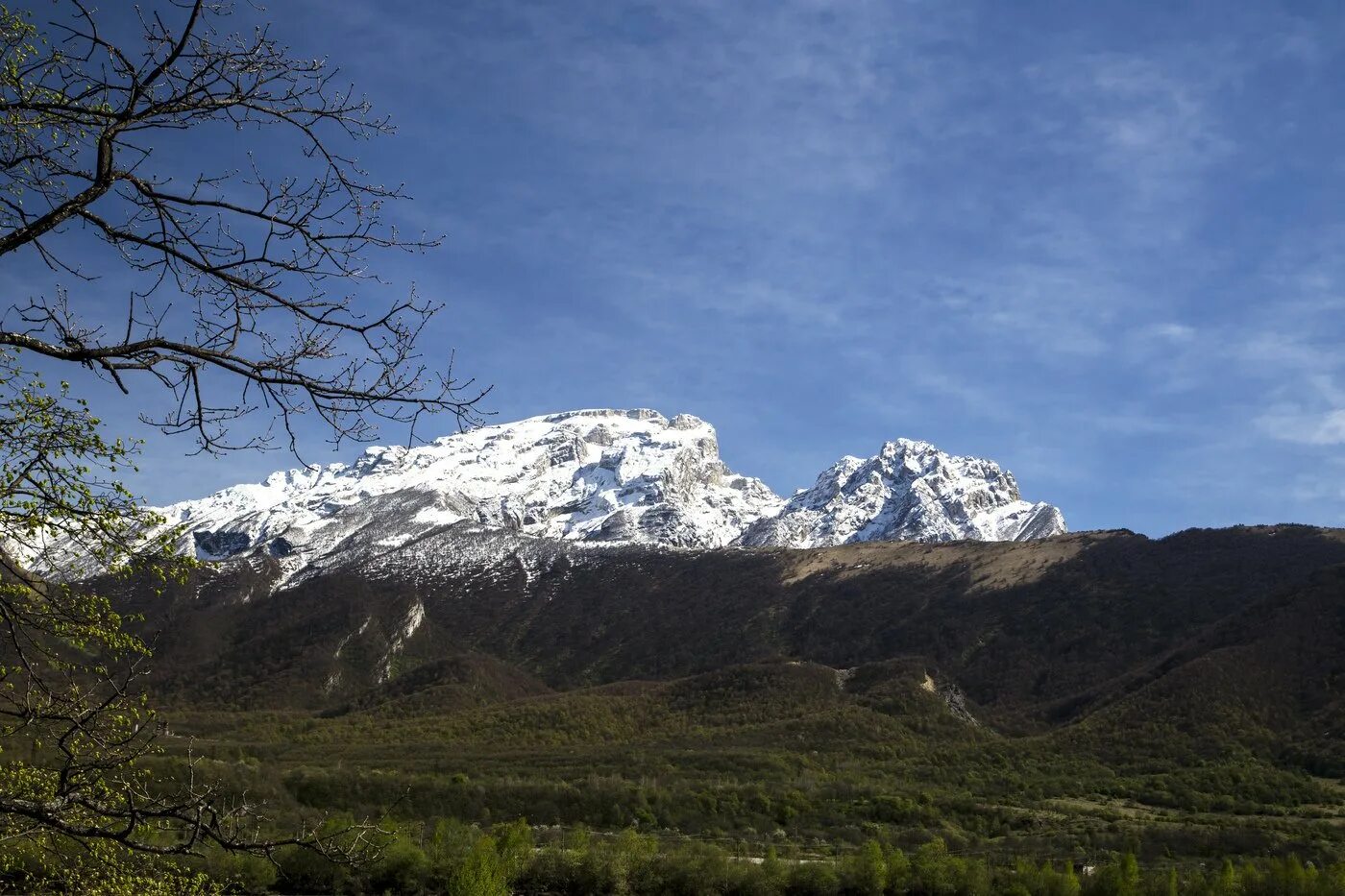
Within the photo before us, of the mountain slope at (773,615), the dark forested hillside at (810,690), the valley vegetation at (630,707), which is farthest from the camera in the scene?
the mountain slope at (773,615)

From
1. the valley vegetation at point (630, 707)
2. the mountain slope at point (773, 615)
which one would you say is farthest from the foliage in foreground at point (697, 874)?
the mountain slope at point (773, 615)

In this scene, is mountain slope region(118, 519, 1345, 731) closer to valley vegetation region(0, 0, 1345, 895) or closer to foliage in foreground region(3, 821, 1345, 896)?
valley vegetation region(0, 0, 1345, 895)

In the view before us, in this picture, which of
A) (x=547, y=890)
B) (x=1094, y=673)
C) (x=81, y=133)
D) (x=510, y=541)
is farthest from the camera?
(x=510, y=541)

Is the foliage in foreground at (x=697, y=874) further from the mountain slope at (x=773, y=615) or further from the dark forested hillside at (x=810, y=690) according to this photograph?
the mountain slope at (x=773, y=615)

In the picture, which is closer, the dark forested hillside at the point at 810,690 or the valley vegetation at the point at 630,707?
the valley vegetation at the point at 630,707

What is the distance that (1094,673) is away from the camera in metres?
69.8

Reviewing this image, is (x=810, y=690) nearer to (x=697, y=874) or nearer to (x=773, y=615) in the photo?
(x=773, y=615)

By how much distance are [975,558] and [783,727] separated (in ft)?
143

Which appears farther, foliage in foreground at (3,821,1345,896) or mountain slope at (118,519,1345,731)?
mountain slope at (118,519,1345,731)

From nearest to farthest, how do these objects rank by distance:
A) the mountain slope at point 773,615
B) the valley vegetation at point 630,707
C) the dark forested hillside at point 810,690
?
the valley vegetation at point 630,707 < the dark forested hillside at point 810,690 < the mountain slope at point 773,615

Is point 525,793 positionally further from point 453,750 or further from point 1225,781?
point 1225,781

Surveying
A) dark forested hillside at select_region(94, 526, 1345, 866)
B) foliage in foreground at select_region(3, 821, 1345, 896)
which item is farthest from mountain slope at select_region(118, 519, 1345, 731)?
foliage in foreground at select_region(3, 821, 1345, 896)

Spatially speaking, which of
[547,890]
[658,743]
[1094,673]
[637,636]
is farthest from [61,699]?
[637,636]

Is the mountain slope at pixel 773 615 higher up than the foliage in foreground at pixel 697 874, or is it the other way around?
the mountain slope at pixel 773 615
